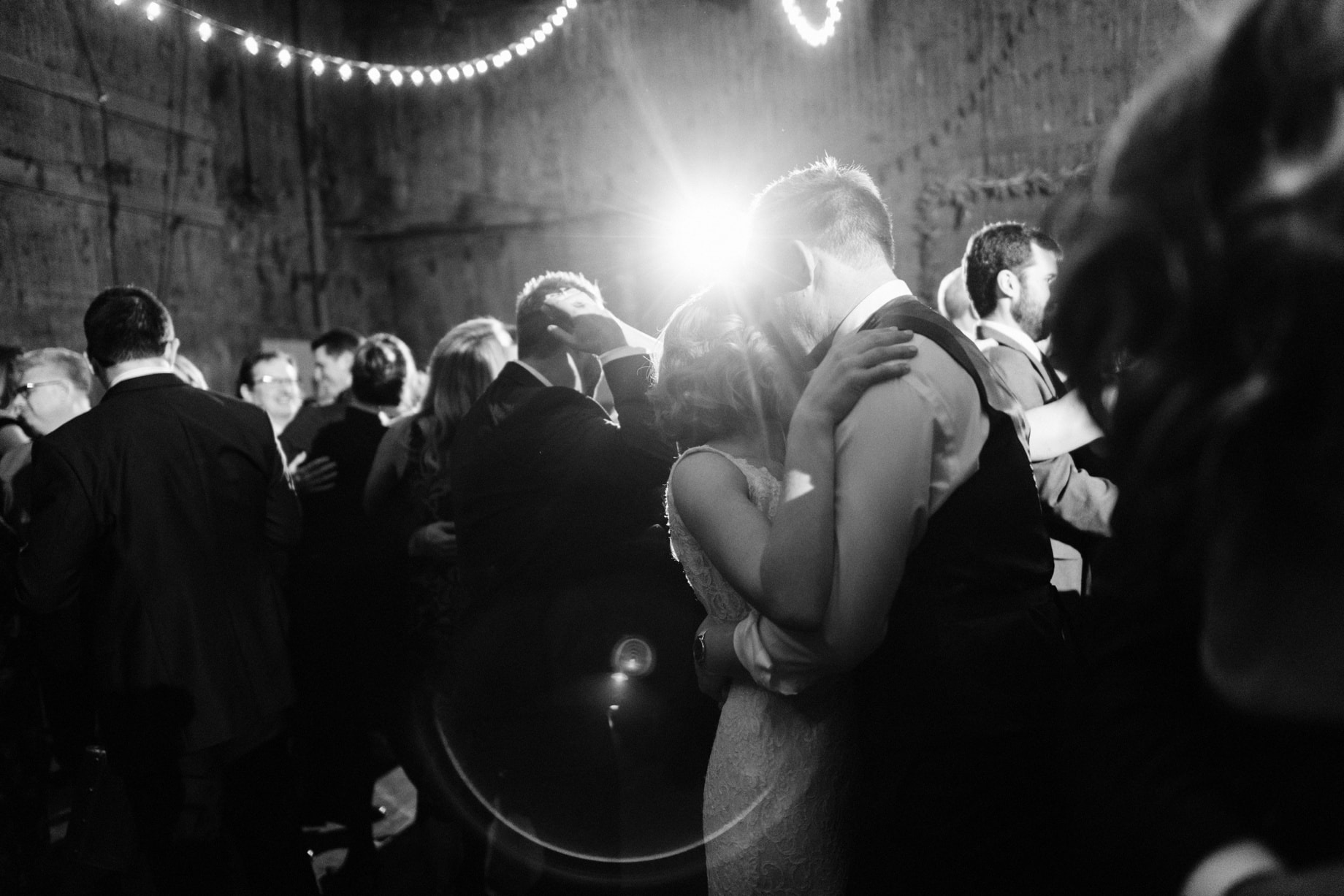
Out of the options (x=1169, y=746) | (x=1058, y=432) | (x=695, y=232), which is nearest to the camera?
(x=1169, y=746)

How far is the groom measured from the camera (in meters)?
1.32

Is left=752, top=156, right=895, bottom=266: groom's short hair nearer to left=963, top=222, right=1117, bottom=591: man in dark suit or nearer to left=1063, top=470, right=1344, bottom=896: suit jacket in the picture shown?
left=1063, top=470, right=1344, bottom=896: suit jacket

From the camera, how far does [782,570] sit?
1324 mm

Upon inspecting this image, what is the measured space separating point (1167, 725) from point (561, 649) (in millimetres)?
2039

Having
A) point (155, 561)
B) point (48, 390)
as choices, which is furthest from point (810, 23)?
point (155, 561)

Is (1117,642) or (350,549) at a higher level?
(1117,642)

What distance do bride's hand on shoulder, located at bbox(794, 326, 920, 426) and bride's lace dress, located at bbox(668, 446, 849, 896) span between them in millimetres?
372

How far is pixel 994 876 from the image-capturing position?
Answer: 1370mm

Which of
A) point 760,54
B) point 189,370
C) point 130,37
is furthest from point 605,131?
point 189,370

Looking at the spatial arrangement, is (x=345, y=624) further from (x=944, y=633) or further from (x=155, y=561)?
(x=944, y=633)

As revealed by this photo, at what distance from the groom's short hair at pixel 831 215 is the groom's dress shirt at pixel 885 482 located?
8.9 inches

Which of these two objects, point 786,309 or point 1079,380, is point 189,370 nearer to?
point 786,309

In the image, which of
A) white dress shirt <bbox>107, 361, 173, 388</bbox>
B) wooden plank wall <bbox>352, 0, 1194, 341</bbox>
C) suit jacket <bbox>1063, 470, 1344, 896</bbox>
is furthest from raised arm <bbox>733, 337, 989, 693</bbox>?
wooden plank wall <bbox>352, 0, 1194, 341</bbox>

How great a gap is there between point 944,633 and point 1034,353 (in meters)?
1.82
